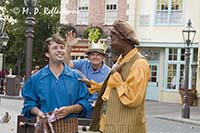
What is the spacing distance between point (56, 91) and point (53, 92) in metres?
0.03

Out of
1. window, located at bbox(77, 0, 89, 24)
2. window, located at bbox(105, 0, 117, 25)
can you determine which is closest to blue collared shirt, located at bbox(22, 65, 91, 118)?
window, located at bbox(105, 0, 117, 25)

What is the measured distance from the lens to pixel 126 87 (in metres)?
4.22

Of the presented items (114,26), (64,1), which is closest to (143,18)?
(64,1)

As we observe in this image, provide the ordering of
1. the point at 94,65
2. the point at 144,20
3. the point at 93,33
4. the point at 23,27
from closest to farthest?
the point at 94,65 < the point at 144,20 < the point at 93,33 < the point at 23,27

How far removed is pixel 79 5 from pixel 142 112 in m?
28.7

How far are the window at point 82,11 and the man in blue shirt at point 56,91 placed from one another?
28.0m

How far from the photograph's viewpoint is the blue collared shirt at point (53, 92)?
173 inches

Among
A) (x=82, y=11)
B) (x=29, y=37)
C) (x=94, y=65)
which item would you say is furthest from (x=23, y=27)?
(x=94, y=65)

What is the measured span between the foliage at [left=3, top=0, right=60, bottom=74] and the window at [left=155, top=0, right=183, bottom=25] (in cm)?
1370

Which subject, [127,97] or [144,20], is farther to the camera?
[144,20]

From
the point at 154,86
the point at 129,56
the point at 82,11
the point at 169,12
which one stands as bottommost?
the point at 154,86

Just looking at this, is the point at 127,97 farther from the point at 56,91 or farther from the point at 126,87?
the point at 56,91

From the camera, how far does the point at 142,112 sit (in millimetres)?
4395

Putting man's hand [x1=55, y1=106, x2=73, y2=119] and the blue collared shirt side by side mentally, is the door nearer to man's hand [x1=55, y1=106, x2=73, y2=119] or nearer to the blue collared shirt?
the blue collared shirt
